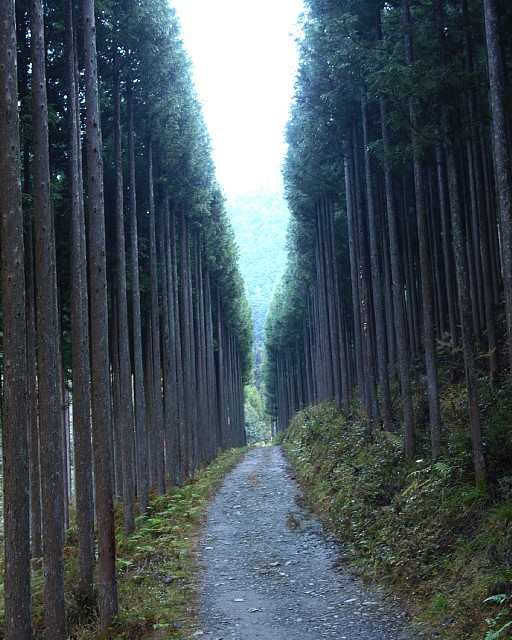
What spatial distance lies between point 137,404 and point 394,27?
1297 cm

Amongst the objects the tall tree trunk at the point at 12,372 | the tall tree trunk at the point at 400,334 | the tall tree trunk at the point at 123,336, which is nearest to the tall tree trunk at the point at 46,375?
the tall tree trunk at the point at 12,372

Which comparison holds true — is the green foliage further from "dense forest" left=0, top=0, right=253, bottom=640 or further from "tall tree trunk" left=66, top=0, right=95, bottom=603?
"tall tree trunk" left=66, top=0, right=95, bottom=603

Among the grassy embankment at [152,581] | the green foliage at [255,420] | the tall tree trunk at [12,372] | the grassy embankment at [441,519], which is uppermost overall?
the tall tree trunk at [12,372]

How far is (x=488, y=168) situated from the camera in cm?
1639

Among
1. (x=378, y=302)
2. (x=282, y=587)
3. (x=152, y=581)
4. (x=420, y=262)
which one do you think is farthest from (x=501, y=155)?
(x=152, y=581)

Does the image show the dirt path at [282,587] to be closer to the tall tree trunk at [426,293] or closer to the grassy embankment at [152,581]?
the grassy embankment at [152,581]

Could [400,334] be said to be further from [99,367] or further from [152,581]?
[152,581]

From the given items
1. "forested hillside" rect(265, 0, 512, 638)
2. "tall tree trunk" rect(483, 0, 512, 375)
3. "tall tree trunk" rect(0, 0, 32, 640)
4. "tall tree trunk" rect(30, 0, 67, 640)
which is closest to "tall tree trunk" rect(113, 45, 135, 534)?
"forested hillside" rect(265, 0, 512, 638)

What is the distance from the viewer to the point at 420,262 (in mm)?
11859

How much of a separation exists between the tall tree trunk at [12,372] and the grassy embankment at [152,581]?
1.88 m

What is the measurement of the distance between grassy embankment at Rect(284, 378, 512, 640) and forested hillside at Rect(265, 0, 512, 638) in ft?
0.11

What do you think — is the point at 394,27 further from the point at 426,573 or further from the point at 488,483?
the point at 426,573

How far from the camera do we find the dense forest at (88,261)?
6449mm

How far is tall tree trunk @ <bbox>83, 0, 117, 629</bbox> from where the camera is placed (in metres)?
8.40
